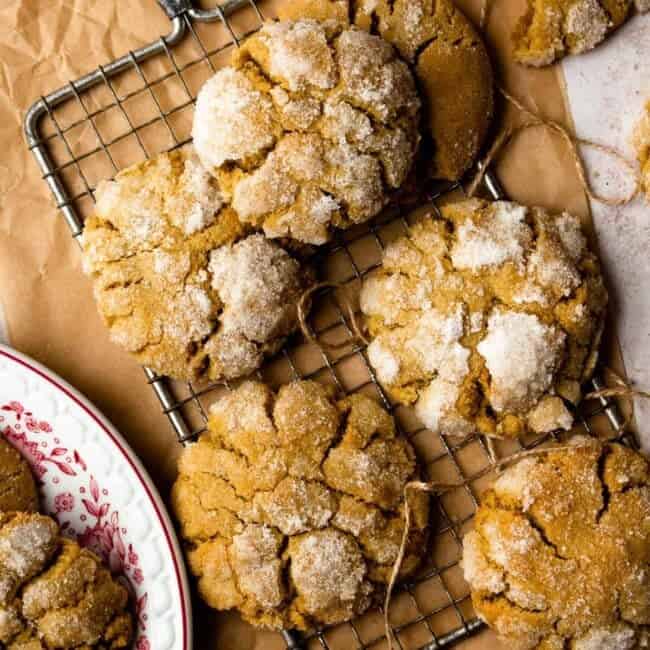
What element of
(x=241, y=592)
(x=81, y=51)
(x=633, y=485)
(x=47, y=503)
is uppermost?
(x=81, y=51)

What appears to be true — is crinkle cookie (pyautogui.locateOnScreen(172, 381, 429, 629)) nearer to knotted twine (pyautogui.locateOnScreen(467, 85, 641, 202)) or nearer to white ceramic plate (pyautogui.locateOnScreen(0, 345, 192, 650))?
white ceramic plate (pyautogui.locateOnScreen(0, 345, 192, 650))

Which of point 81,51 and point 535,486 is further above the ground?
point 81,51

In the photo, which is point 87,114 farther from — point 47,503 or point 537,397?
point 537,397

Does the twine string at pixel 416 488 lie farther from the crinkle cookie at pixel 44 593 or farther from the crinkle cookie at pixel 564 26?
the crinkle cookie at pixel 564 26

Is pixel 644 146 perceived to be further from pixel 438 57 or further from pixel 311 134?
pixel 311 134

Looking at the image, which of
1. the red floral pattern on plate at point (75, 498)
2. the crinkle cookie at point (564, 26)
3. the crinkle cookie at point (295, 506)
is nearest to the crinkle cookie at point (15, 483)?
the red floral pattern on plate at point (75, 498)

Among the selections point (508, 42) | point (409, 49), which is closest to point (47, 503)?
point (409, 49)

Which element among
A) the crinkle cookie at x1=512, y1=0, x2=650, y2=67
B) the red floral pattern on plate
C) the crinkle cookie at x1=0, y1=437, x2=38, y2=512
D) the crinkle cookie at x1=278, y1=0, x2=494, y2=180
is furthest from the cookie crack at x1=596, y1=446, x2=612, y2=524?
the crinkle cookie at x1=0, y1=437, x2=38, y2=512
